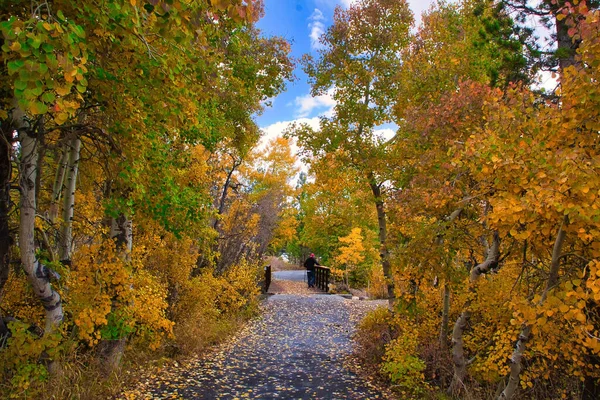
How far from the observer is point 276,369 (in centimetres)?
641

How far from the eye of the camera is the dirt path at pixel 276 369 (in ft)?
17.0

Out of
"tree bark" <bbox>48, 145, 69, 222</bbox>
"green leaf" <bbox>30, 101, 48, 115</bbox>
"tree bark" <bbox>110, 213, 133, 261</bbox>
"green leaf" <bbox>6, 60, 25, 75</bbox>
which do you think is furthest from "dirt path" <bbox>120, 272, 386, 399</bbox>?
"green leaf" <bbox>6, 60, 25, 75</bbox>

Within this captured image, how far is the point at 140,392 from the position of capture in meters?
4.80

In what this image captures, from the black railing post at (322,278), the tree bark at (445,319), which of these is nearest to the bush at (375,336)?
the tree bark at (445,319)

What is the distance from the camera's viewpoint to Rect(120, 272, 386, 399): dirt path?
17.0ft

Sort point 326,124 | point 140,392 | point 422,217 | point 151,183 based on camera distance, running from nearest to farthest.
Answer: point 151,183
point 140,392
point 422,217
point 326,124

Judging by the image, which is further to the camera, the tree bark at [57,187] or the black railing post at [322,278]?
the black railing post at [322,278]

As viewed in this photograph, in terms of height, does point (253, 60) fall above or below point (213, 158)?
above

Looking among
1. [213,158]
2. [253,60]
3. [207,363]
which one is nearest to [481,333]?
[207,363]

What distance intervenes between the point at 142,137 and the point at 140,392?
322cm

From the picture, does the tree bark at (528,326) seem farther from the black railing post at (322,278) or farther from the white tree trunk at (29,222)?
the black railing post at (322,278)

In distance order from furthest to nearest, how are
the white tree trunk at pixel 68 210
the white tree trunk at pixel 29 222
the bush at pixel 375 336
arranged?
the bush at pixel 375 336
the white tree trunk at pixel 68 210
the white tree trunk at pixel 29 222

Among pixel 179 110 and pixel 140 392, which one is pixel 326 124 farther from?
pixel 140 392

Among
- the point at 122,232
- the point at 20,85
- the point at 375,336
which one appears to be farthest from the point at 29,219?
the point at 375,336
